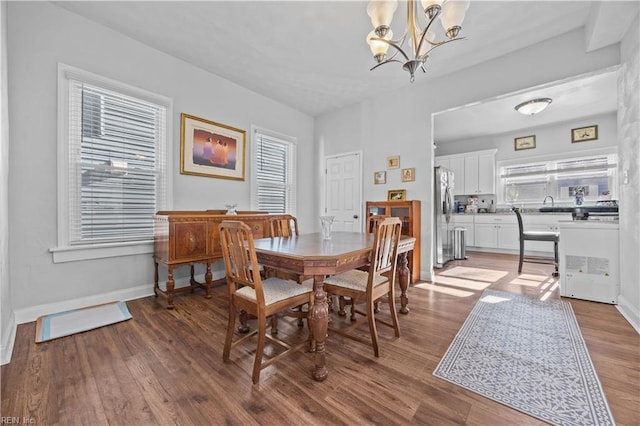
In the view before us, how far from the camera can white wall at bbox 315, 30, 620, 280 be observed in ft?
9.36

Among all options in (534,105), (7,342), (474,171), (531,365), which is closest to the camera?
(531,365)

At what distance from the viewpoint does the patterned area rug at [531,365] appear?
1305 mm

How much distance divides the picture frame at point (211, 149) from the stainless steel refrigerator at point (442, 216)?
327 centimetres

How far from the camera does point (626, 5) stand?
2.13 m

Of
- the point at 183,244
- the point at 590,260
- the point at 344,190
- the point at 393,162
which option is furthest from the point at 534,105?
the point at 183,244

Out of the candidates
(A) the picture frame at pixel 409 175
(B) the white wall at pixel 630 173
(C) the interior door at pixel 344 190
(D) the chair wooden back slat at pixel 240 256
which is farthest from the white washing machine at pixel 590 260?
(D) the chair wooden back slat at pixel 240 256

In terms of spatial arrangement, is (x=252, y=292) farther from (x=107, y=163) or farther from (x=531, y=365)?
(x=107, y=163)

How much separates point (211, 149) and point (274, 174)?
123 centimetres

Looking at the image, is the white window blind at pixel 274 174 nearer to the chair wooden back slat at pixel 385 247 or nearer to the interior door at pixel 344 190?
the interior door at pixel 344 190

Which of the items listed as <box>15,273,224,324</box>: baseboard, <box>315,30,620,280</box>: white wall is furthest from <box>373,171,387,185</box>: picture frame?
<box>15,273,224,324</box>: baseboard

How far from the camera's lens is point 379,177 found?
436 centimetres

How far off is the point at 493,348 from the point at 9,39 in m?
4.67

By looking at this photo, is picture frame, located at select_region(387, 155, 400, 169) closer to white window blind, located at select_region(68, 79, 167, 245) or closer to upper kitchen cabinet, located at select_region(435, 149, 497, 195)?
white window blind, located at select_region(68, 79, 167, 245)

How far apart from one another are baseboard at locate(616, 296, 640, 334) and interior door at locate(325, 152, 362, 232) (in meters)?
3.11
